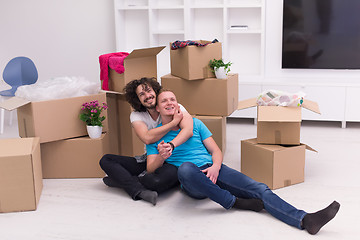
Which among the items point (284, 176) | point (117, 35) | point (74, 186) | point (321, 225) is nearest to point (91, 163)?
point (74, 186)

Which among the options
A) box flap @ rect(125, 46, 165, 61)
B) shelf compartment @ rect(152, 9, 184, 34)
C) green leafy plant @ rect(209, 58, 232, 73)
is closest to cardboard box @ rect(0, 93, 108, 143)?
box flap @ rect(125, 46, 165, 61)

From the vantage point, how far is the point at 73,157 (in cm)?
303

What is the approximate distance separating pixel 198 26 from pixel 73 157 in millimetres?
2399

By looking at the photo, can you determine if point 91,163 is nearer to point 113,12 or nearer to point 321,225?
point 321,225

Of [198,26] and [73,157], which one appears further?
[198,26]

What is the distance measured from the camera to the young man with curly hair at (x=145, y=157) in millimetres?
2580

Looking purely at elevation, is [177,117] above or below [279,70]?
below

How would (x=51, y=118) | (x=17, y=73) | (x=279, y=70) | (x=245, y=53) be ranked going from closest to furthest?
(x=51, y=118), (x=17, y=73), (x=279, y=70), (x=245, y=53)

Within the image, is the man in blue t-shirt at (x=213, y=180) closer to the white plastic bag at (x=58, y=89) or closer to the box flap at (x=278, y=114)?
the box flap at (x=278, y=114)

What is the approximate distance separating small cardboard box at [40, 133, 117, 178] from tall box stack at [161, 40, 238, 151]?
727 millimetres

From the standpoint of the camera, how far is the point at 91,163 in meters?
3.03

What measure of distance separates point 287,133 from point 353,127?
1.84 meters

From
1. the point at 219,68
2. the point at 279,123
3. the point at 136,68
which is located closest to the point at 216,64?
the point at 219,68

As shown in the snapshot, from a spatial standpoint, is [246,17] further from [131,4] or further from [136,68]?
[136,68]
